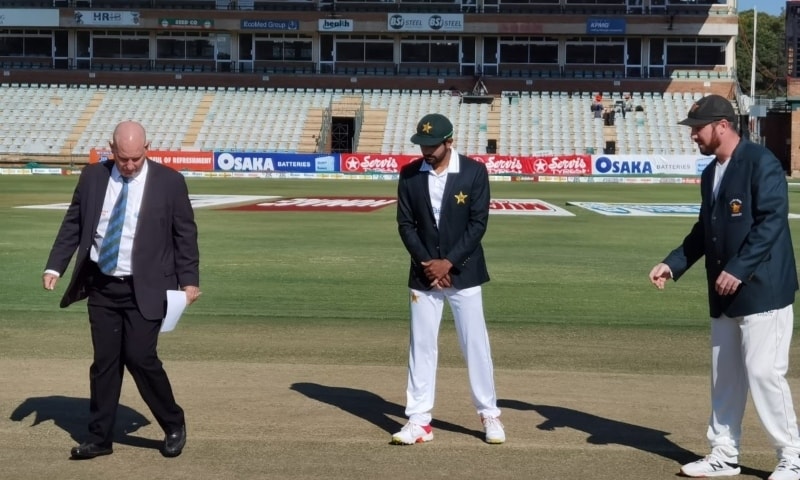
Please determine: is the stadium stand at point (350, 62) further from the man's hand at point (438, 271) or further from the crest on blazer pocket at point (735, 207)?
the crest on blazer pocket at point (735, 207)

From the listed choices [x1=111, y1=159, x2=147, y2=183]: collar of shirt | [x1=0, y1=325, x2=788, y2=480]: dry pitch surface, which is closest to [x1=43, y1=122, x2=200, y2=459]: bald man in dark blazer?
[x1=111, y1=159, x2=147, y2=183]: collar of shirt

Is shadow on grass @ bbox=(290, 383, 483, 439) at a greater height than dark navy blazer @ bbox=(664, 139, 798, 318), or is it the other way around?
dark navy blazer @ bbox=(664, 139, 798, 318)

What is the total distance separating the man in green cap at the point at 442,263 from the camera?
7391mm

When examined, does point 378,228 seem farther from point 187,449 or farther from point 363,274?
point 187,449

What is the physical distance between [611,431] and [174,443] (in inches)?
116

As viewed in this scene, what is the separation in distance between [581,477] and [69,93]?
71546mm

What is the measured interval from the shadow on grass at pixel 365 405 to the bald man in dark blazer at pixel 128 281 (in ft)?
5.05

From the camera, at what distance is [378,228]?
2527cm

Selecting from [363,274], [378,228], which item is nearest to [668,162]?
[378,228]

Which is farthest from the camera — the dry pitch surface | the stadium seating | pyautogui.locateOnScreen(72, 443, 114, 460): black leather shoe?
the stadium seating

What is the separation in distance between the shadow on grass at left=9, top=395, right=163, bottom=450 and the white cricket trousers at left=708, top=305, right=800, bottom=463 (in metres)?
3.56

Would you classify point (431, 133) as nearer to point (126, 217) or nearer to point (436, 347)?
point (436, 347)

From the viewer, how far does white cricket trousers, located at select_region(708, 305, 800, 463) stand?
6.46 m

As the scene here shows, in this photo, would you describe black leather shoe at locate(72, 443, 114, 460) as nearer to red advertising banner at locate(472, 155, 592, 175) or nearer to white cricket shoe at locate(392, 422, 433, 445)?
white cricket shoe at locate(392, 422, 433, 445)
